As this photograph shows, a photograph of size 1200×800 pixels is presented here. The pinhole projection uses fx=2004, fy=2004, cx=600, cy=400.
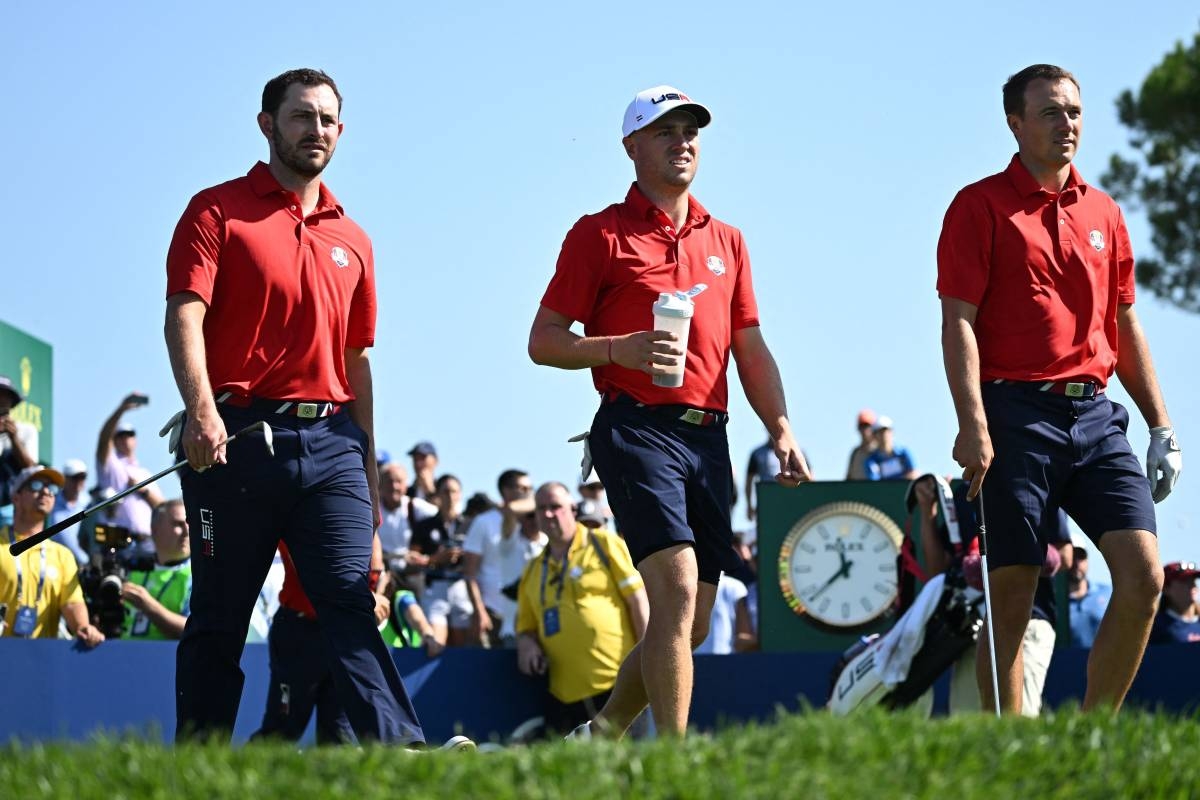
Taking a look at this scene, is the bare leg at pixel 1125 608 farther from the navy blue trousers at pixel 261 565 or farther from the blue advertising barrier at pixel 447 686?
the blue advertising barrier at pixel 447 686

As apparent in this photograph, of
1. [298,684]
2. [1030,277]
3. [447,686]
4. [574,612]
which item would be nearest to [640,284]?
[1030,277]

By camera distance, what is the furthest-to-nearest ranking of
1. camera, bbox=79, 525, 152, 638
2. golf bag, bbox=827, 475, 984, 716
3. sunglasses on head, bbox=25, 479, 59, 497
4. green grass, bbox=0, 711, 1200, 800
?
1. sunglasses on head, bbox=25, 479, 59, 497
2. camera, bbox=79, 525, 152, 638
3. golf bag, bbox=827, 475, 984, 716
4. green grass, bbox=0, 711, 1200, 800

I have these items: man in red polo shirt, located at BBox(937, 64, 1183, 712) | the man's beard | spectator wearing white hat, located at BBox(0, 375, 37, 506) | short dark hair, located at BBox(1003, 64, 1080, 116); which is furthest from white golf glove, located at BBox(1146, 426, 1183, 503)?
spectator wearing white hat, located at BBox(0, 375, 37, 506)

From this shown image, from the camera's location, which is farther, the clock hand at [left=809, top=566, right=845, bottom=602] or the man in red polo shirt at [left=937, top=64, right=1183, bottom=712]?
the clock hand at [left=809, top=566, right=845, bottom=602]

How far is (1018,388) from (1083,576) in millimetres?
7258

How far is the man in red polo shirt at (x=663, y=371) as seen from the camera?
275 inches

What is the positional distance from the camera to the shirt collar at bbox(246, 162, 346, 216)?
503 centimetres

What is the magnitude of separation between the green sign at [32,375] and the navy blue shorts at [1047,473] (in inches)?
524

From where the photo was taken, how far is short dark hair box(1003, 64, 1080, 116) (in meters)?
7.51

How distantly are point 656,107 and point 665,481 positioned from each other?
1.43 metres

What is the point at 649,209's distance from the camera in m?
7.48

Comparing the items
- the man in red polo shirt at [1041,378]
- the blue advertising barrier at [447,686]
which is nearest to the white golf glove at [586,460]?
the man in red polo shirt at [1041,378]

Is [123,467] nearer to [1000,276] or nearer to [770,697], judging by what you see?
[770,697]

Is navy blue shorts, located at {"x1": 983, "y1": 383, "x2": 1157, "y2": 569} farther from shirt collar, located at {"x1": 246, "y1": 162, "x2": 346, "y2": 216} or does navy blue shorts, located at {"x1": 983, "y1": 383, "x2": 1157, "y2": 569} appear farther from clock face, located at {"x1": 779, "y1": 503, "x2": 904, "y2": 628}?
clock face, located at {"x1": 779, "y1": 503, "x2": 904, "y2": 628}
